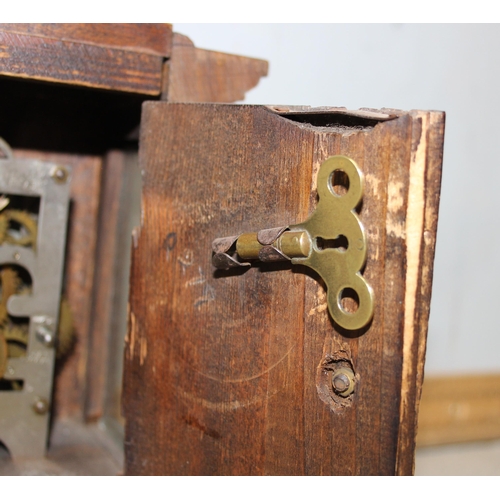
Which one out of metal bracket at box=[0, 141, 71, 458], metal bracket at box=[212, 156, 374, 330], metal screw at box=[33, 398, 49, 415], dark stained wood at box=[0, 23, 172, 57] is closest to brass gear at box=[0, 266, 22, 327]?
metal bracket at box=[0, 141, 71, 458]

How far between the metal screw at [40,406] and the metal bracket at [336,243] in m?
0.52

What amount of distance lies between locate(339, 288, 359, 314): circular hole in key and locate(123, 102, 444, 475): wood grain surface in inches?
0.8

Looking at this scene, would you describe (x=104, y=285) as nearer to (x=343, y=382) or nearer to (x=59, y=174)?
(x=59, y=174)

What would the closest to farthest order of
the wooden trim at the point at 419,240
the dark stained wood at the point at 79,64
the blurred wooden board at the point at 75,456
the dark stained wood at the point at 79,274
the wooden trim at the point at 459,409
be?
the wooden trim at the point at 419,240 < the dark stained wood at the point at 79,64 < the blurred wooden board at the point at 75,456 < the dark stained wood at the point at 79,274 < the wooden trim at the point at 459,409

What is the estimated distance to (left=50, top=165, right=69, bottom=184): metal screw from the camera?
941 mm

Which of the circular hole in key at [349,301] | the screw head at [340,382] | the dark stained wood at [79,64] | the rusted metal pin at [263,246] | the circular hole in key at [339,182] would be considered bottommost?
the screw head at [340,382]

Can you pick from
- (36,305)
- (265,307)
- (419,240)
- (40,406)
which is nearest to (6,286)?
(36,305)

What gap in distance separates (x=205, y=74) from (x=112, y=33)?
0.13 metres

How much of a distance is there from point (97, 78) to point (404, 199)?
444 millimetres

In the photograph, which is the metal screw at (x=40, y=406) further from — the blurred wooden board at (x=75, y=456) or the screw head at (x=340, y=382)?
the screw head at (x=340, y=382)

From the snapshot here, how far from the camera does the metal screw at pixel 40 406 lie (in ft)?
3.12

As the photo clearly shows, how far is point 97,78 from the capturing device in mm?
790

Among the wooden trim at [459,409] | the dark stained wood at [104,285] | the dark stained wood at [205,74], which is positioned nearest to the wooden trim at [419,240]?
the dark stained wood at [205,74]
